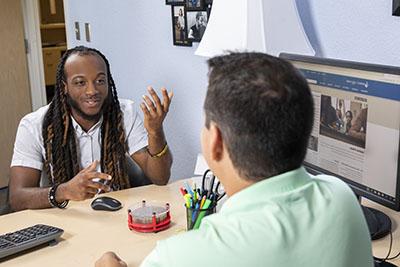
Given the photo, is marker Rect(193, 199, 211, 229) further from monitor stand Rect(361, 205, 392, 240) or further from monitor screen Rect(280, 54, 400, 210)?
monitor stand Rect(361, 205, 392, 240)

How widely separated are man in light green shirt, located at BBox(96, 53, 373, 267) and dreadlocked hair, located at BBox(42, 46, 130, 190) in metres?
1.23

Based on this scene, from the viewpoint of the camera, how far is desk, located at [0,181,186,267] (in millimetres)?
1340

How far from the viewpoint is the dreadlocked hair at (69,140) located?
195 cm

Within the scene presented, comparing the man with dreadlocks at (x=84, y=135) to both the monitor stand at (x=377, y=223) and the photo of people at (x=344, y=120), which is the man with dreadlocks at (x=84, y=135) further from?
the monitor stand at (x=377, y=223)

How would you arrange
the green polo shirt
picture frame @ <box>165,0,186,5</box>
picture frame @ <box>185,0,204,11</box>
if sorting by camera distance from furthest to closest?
1. picture frame @ <box>165,0,186,5</box>
2. picture frame @ <box>185,0,204,11</box>
3. the green polo shirt

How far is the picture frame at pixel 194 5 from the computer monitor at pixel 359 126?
3.15 ft

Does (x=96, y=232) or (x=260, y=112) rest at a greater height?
(x=260, y=112)

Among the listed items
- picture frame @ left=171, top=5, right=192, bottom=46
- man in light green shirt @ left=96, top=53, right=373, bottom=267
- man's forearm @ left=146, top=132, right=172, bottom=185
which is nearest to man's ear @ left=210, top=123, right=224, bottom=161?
man in light green shirt @ left=96, top=53, right=373, bottom=267

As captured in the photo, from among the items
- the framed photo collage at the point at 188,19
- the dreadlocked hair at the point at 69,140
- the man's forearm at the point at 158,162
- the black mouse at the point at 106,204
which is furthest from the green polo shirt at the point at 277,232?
the framed photo collage at the point at 188,19

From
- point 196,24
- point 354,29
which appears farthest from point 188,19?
point 354,29

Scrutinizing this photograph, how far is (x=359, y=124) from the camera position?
1.28 meters

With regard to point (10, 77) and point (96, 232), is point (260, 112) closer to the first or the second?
point (96, 232)

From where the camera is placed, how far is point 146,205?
5.29 feet

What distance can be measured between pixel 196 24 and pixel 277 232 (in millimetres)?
1752
